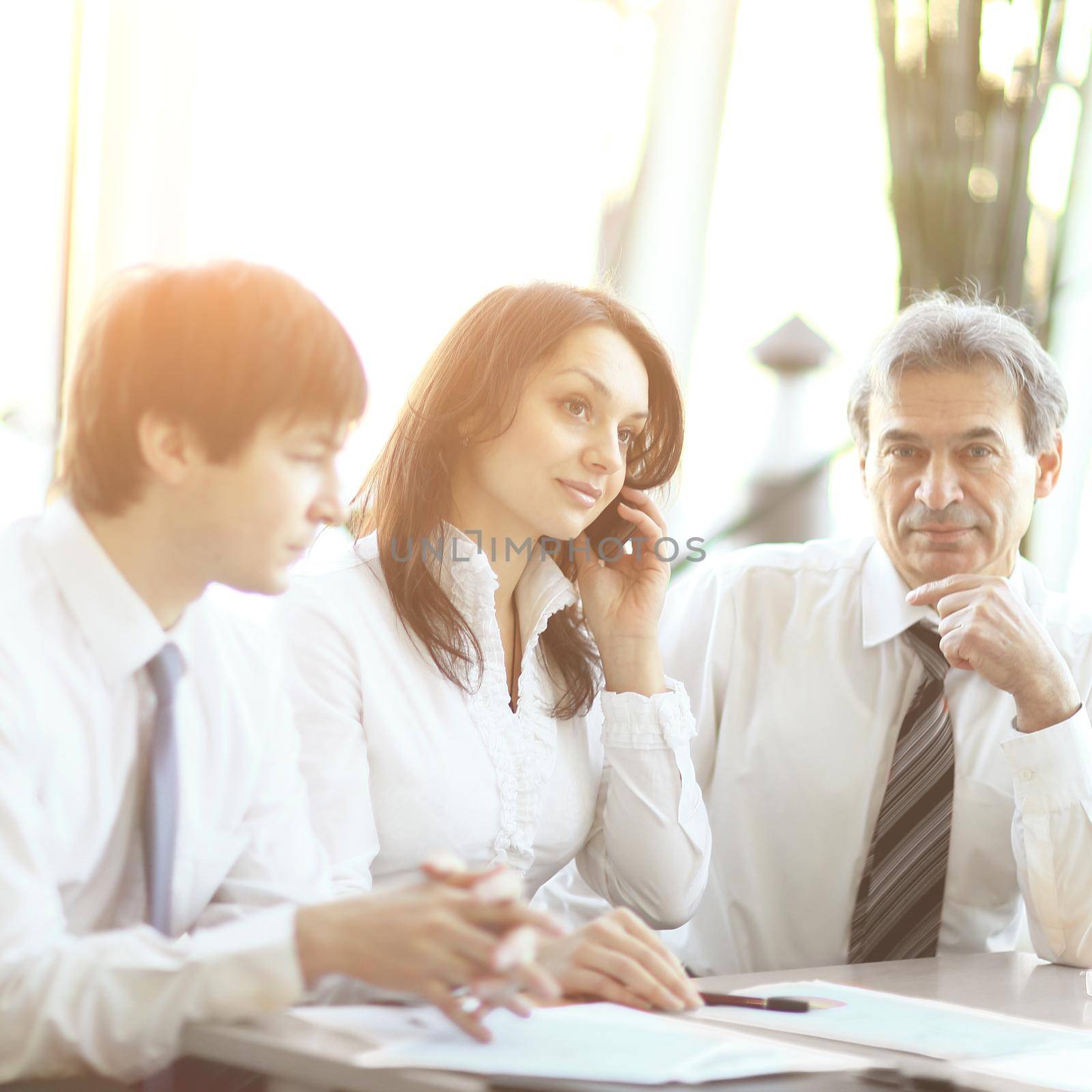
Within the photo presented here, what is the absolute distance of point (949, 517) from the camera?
2.19 meters

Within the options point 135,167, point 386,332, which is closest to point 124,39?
point 135,167

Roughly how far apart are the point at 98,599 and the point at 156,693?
95 mm

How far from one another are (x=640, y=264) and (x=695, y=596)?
1384 mm

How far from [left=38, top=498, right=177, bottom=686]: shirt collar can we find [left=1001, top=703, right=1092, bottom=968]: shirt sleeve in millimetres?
1334

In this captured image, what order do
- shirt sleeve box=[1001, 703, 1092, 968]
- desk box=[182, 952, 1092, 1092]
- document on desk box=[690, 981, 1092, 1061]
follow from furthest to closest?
shirt sleeve box=[1001, 703, 1092, 968], document on desk box=[690, 981, 1092, 1061], desk box=[182, 952, 1092, 1092]

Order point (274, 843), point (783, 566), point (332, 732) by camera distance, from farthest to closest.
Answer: point (783, 566)
point (332, 732)
point (274, 843)

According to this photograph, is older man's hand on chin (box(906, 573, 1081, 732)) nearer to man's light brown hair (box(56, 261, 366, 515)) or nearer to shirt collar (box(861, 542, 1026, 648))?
shirt collar (box(861, 542, 1026, 648))

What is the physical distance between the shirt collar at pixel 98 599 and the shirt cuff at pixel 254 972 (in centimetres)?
25

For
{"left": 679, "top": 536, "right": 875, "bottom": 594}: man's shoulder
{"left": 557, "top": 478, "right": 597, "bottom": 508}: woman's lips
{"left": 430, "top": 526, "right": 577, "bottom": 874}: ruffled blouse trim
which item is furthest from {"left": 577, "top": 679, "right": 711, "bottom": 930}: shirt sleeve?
{"left": 679, "top": 536, "right": 875, "bottom": 594}: man's shoulder

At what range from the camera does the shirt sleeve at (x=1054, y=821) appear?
75.3 inches

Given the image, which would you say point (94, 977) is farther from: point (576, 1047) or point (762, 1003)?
point (762, 1003)

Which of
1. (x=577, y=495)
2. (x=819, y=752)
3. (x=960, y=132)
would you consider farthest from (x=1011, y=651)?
(x=960, y=132)

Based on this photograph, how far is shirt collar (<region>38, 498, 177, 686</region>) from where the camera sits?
1118mm

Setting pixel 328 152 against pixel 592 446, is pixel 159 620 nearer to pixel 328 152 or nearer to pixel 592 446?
pixel 592 446
